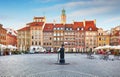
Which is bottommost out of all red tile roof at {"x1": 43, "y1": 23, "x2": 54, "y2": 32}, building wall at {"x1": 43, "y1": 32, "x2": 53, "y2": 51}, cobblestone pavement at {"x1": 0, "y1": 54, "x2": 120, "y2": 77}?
cobblestone pavement at {"x1": 0, "y1": 54, "x2": 120, "y2": 77}

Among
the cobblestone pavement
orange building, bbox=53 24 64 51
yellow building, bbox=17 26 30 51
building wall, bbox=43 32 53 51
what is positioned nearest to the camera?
the cobblestone pavement

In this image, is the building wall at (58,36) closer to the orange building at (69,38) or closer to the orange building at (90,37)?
the orange building at (69,38)

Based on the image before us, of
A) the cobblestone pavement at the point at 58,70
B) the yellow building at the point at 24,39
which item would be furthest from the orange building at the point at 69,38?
the cobblestone pavement at the point at 58,70

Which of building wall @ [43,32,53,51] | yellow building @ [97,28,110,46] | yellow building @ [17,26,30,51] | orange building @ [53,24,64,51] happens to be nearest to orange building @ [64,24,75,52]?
orange building @ [53,24,64,51]

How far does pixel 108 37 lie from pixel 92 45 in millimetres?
6992

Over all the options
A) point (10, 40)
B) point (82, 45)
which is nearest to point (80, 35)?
point (82, 45)

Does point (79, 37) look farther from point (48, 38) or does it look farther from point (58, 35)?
point (48, 38)

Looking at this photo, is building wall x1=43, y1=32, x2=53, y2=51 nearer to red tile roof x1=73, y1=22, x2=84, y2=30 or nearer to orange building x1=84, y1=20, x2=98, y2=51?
red tile roof x1=73, y1=22, x2=84, y2=30

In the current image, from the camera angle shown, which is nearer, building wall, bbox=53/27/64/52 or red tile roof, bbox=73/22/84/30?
building wall, bbox=53/27/64/52

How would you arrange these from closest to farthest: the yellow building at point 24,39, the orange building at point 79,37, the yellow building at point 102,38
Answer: the yellow building at point 102,38 < the orange building at point 79,37 < the yellow building at point 24,39

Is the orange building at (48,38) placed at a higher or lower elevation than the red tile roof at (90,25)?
lower

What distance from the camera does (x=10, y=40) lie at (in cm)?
11531

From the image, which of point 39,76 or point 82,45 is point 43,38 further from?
point 39,76

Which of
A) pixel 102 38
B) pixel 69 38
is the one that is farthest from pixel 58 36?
pixel 102 38
